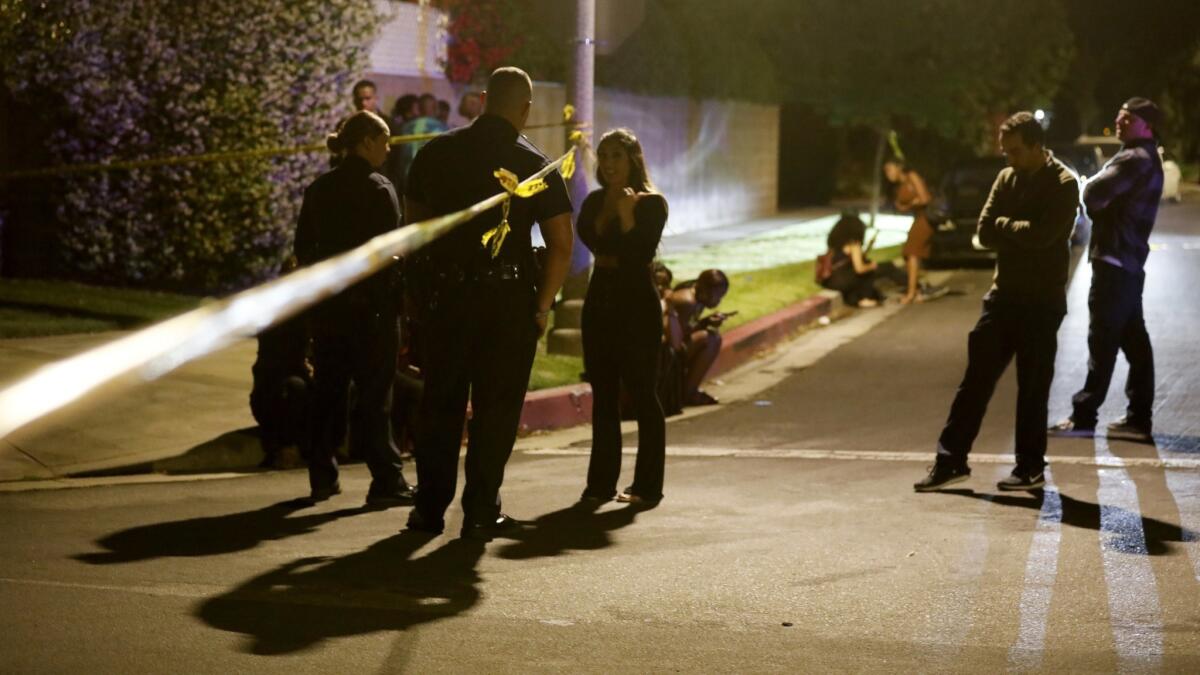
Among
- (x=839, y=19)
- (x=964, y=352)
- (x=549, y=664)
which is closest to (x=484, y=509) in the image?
(x=549, y=664)

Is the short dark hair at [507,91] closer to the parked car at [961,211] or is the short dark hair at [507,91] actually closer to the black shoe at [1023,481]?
the black shoe at [1023,481]

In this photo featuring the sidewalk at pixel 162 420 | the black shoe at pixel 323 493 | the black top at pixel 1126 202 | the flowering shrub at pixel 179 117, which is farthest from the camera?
the flowering shrub at pixel 179 117

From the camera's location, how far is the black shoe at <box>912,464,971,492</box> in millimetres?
8531

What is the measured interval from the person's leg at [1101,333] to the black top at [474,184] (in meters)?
4.08

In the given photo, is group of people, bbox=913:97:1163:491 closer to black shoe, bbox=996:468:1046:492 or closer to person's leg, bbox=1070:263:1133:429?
black shoe, bbox=996:468:1046:492

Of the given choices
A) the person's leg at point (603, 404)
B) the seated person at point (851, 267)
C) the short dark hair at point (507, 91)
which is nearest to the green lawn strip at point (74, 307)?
the person's leg at point (603, 404)

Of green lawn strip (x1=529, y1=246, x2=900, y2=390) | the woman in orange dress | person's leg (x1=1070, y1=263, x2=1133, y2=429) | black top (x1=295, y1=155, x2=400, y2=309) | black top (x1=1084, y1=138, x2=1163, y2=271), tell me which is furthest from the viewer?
the woman in orange dress

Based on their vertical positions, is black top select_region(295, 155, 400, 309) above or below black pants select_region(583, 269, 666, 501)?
above

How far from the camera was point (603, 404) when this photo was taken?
840 centimetres

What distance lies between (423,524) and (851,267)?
11.6 m

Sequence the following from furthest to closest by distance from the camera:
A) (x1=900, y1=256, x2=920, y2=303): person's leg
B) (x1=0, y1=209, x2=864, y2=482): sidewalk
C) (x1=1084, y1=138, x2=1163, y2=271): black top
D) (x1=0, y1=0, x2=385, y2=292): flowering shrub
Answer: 1. (x1=900, y1=256, x2=920, y2=303): person's leg
2. (x1=0, y1=0, x2=385, y2=292): flowering shrub
3. (x1=1084, y1=138, x2=1163, y2=271): black top
4. (x1=0, y1=209, x2=864, y2=482): sidewalk

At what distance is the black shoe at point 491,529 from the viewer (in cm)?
732

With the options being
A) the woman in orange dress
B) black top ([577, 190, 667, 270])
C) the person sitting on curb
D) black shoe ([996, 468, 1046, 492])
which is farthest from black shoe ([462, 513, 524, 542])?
the woman in orange dress

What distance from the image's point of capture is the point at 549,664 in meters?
5.44
